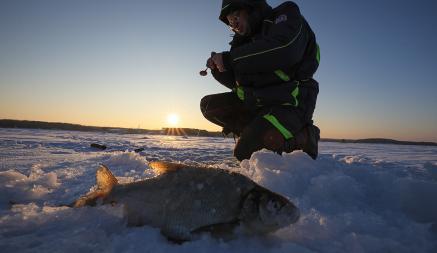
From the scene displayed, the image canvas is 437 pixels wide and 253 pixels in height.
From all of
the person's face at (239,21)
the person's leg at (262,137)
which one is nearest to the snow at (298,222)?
the person's leg at (262,137)

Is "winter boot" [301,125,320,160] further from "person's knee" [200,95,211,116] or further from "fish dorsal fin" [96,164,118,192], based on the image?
"fish dorsal fin" [96,164,118,192]

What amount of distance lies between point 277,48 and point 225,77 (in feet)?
4.45

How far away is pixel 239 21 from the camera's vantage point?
176 inches

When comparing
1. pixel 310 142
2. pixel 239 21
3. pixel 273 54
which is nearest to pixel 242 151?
pixel 310 142

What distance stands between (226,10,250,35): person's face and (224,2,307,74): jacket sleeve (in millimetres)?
454

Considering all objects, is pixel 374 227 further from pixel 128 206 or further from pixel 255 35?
pixel 255 35

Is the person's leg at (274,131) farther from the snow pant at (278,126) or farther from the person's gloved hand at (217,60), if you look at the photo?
the person's gloved hand at (217,60)

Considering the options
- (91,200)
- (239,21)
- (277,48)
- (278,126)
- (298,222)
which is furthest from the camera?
(239,21)

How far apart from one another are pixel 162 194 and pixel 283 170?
4.23 feet

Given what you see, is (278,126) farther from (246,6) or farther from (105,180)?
(105,180)

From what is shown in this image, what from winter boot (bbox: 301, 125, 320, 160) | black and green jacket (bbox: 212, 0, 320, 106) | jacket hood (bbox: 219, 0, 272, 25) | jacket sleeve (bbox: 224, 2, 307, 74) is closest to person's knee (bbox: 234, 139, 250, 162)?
black and green jacket (bbox: 212, 0, 320, 106)

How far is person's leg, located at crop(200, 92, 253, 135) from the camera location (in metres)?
5.25

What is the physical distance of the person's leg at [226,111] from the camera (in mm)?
5246

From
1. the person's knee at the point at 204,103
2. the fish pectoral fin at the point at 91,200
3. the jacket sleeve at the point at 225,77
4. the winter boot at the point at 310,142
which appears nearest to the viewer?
the fish pectoral fin at the point at 91,200
